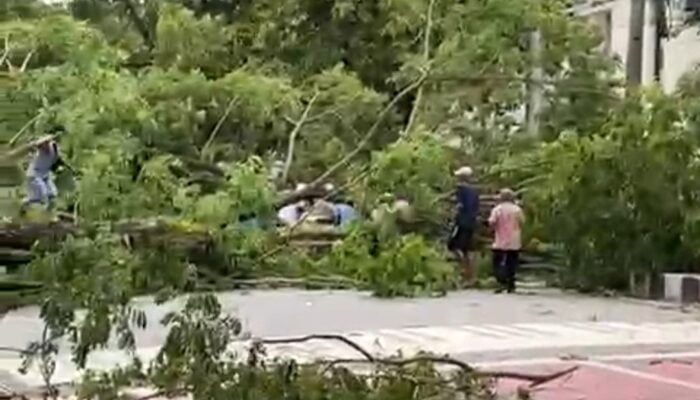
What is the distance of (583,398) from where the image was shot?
37.3 ft

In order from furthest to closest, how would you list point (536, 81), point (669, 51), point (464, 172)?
point (669, 51) → point (536, 81) → point (464, 172)

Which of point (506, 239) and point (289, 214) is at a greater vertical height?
point (289, 214)

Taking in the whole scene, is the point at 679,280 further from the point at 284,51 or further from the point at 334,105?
the point at 284,51

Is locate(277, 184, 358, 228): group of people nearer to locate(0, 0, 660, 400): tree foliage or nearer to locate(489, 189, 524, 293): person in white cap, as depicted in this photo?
locate(0, 0, 660, 400): tree foliage

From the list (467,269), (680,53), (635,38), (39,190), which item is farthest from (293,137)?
(680,53)

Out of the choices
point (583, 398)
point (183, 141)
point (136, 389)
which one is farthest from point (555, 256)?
point (136, 389)

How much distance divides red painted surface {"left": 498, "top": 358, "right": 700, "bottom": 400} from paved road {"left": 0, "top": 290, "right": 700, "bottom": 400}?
59cm

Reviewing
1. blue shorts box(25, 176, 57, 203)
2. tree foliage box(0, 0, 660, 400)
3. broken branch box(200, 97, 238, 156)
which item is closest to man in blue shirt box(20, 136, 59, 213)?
blue shorts box(25, 176, 57, 203)

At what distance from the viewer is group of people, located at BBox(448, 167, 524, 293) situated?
19.2m

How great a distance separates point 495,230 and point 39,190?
5.58 meters

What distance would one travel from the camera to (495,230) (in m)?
19.5

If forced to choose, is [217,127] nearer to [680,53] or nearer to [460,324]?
[460,324]

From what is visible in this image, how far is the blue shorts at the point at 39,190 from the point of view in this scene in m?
18.7

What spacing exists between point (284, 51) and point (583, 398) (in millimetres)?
15168
